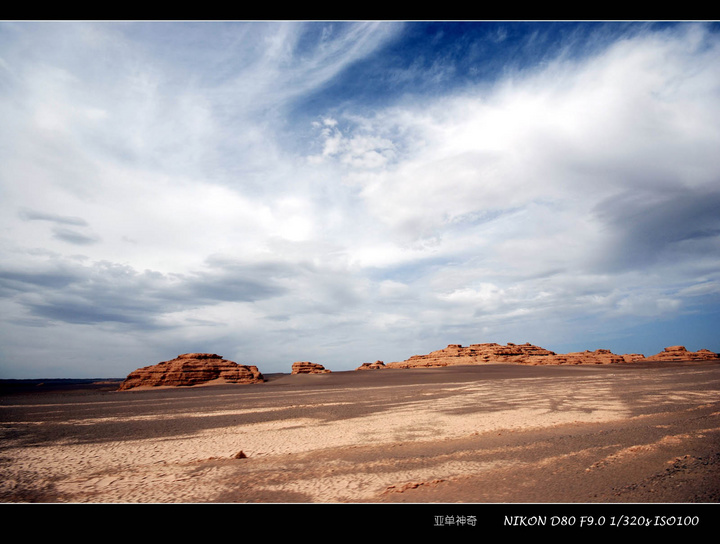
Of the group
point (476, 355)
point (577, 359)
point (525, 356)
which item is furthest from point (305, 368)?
point (577, 359)

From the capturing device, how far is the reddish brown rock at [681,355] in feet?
255

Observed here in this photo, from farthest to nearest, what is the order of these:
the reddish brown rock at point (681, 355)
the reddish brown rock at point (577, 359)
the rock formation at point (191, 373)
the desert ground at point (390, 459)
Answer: the reddish brown rock at point (681, 355) → the reddish brown rock at point (577, 359) → the rock formation at point (191, 373) → the desert ground at point (390, 459)

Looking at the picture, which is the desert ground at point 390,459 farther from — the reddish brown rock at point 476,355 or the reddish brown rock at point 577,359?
the reddish brown rock at point 476,355

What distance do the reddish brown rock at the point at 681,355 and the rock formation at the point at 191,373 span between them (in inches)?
3974

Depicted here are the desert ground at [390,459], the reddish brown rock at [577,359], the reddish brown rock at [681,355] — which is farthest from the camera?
the reddish brown rock at [681,355]

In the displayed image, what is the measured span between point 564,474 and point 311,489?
4.54 metres

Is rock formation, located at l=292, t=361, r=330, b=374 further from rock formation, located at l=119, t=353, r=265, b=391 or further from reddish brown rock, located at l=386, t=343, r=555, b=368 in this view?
reddish brown rock, located at l=386, t=343, r=555, b=368

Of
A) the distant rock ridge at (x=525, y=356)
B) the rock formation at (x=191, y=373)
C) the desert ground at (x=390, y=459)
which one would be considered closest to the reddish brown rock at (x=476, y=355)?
the distant rock ridge at (x=525, y=356)

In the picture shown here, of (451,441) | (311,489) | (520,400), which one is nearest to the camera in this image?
(311,489)

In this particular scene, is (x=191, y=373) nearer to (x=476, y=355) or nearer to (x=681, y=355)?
(x=476, y=355)

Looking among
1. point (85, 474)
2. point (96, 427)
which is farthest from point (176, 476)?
point (96, 427)

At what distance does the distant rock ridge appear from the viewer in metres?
75.4

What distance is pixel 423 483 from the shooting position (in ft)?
17.9
